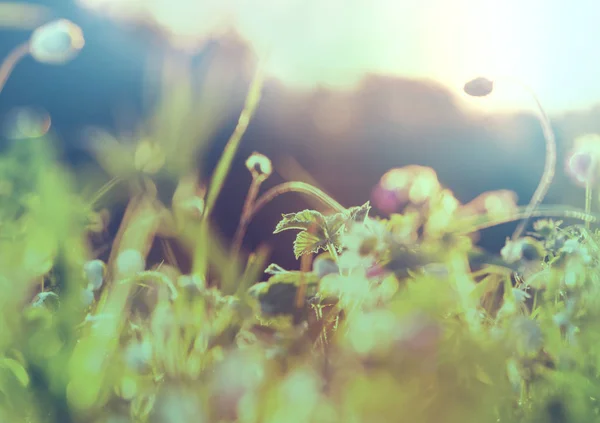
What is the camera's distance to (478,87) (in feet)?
1.95

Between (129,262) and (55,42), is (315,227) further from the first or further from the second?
(55,42)

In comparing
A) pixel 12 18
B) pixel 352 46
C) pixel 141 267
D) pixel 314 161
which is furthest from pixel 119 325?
pixel 314 161

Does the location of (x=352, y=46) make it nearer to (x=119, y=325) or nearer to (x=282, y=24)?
(x=282, y=24)

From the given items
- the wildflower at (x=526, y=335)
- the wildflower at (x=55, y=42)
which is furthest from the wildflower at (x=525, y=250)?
the wildflower at (x=55, y=42)

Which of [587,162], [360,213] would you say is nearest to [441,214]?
[360,213]

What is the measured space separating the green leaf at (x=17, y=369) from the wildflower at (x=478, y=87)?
50 cm

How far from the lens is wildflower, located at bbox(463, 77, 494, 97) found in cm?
59

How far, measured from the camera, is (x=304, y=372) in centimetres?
34

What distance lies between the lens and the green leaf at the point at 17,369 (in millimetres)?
390

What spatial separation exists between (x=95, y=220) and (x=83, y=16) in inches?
47.1

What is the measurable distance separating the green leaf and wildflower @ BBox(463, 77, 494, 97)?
497 millimetres

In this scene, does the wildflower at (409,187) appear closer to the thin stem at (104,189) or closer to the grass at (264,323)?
the grass at (264,323)

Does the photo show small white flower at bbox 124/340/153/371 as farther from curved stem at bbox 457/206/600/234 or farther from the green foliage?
curved stem at bbox 457/206/600/234

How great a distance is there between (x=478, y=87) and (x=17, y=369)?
0.51 m
